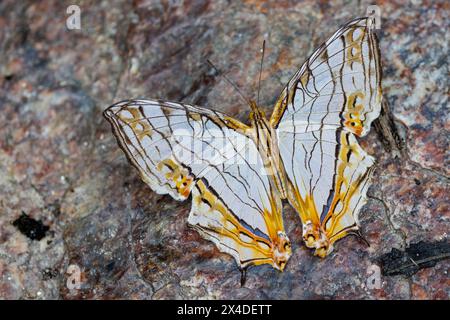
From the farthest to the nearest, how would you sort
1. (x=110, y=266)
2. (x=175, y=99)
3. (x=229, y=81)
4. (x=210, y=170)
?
(x=175, y=99) < (x=229, y=81) < (x=110, y=266) < (x=210, y=170)

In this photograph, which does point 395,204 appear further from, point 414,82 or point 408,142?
point 414,82

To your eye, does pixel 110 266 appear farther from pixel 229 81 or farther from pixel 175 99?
pixel 229 81

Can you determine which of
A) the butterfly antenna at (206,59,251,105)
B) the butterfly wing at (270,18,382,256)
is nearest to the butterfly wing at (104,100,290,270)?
the butterfly wing at (270,18,382,256)

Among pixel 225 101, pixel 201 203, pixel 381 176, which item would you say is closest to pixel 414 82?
pixel 381 176

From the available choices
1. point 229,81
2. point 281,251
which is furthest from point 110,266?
point 229,81

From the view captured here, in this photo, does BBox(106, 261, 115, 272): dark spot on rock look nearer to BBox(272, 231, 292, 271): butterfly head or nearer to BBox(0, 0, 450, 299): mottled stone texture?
BBox(0, 0, 450, 299): mottled stone texture

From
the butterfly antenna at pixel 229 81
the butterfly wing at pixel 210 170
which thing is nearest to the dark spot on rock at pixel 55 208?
the butterfly wing at pixel 210 170

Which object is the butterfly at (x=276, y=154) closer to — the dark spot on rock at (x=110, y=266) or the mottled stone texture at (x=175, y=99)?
the mottled stone texture at (x=175, y=99)
